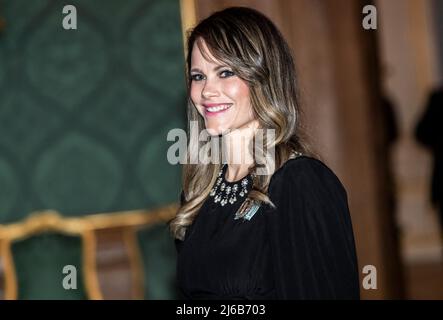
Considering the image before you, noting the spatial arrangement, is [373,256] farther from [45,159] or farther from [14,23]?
[14,23]

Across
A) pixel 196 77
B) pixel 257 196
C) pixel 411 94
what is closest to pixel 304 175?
pixel 257 196

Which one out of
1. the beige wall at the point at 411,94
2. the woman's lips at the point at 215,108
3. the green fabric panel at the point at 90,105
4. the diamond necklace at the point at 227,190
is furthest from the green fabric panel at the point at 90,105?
the beige wall at the point at 411,94

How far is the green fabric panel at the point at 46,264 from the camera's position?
4012 millimetres

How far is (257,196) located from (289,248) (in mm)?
197

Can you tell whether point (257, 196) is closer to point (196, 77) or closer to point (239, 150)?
point (239, 150)

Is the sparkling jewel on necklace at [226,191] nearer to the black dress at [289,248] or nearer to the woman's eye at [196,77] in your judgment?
the black dress at [289,248]

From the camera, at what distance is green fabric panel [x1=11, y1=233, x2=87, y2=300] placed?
4.01m

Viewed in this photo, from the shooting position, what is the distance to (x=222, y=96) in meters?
2.17

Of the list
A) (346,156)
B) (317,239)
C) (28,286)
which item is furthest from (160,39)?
(317,239)

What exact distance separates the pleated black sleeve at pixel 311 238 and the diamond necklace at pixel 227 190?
0.27 metres

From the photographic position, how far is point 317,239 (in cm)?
183

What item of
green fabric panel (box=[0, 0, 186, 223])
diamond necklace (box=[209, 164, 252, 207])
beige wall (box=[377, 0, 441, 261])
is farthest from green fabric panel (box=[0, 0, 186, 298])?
beige wall (box=[377, 0, 441, 261])

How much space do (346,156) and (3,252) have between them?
6.49ft

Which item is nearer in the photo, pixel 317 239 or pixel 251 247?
pixel 317 239
